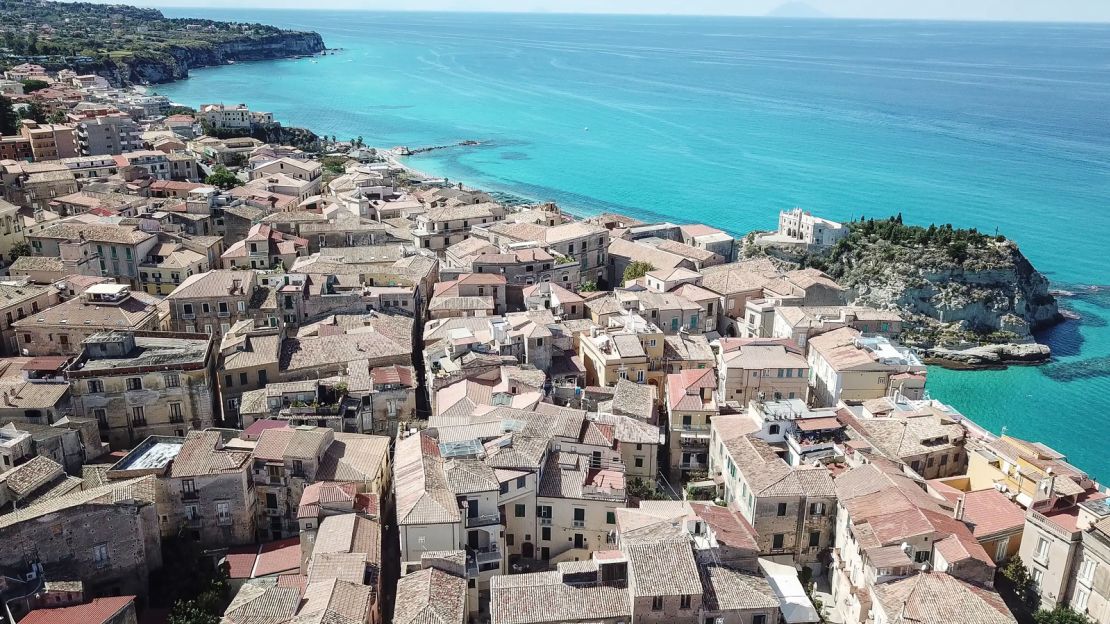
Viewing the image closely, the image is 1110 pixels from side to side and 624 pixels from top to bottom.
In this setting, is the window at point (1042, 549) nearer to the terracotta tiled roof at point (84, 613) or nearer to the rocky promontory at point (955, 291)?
the terracotta tiled roof at point (84, 613)

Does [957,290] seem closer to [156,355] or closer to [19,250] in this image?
[156,355]

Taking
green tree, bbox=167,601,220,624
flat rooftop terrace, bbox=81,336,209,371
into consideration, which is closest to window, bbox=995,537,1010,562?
green tree, bbox=167,601,220,624

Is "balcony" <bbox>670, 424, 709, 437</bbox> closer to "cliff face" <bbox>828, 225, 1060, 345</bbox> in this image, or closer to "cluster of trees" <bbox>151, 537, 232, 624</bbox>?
"cluster of trees" <bbox>151, 537, 232, 624</bbox>

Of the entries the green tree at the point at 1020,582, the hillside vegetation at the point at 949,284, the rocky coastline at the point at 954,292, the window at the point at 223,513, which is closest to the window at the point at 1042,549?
the green tree at the point at 1020,582

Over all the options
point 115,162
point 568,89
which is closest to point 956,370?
point 115,162

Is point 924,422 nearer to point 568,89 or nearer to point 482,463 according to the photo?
point 482,463

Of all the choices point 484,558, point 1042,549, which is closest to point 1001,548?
point 1042,549
